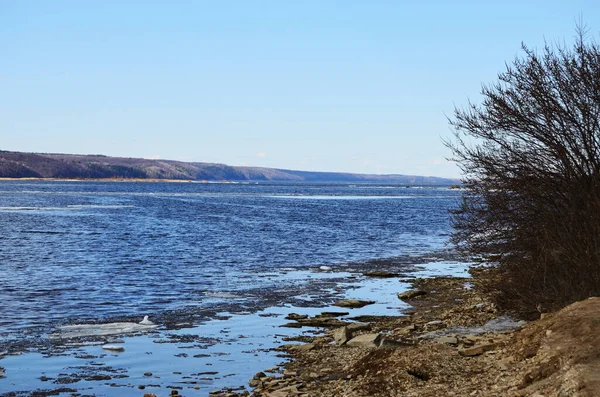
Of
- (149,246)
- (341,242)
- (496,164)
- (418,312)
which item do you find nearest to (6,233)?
(149,246)

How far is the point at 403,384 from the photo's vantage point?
40.2ft

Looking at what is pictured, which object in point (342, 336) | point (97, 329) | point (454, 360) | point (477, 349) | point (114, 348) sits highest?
point (477, 349)

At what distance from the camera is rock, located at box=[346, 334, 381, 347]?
15828 millimetres

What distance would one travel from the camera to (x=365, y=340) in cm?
1625

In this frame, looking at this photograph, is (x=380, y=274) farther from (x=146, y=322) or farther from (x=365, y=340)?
(x=365, y=340)

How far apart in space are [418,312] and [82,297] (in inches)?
467

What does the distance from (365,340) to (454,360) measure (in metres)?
3.51

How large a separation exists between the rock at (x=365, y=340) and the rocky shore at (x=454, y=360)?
1.4 inches

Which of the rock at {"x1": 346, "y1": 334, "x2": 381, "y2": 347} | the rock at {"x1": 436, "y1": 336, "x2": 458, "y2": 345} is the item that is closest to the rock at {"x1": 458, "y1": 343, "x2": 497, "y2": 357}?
the rock at {"x1": 436, "y1": 336, "x2": 458, "y2": 345}

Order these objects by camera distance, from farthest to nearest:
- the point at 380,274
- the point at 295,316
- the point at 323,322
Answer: the point at 380,274
the point at 295,316
the point at 323,322

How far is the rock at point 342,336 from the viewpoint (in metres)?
16.8

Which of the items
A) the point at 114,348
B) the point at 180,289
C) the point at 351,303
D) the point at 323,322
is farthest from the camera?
the point at 180,289

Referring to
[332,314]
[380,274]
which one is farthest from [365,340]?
[380,274]

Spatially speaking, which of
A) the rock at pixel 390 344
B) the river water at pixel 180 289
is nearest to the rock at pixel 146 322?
the river water at pixel 180 289
